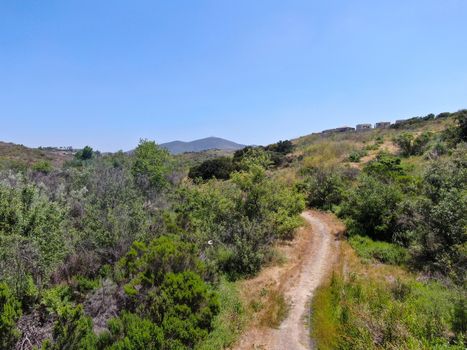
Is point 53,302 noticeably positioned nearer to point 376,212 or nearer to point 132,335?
point 132,335

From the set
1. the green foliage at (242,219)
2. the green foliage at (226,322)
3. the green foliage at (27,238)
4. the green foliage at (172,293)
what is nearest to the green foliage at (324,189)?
the green foliage at (242,219)

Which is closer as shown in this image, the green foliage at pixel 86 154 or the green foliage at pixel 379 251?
the green foliage at pixel 379 251

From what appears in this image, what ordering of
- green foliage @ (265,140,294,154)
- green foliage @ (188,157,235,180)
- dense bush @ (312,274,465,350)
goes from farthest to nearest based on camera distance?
green foliage @ (265,140,294,154) → green foliage @ (188,157,235,180) → dense bush @ (312,274,465,350)

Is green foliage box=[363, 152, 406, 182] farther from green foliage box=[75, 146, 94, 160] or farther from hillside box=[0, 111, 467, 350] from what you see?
green foliage box=[75, 146, 94, 160]

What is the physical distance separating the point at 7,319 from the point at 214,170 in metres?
26.7

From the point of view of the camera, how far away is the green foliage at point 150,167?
2111 centimetres

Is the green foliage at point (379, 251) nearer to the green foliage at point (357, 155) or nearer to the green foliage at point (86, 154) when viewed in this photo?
the green foliage at point (357, 155)

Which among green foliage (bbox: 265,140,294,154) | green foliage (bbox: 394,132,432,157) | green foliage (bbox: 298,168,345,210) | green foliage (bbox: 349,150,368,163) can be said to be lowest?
green foliage (bbox: 298,168,345,210)

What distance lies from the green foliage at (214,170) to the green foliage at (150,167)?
24.8 feet

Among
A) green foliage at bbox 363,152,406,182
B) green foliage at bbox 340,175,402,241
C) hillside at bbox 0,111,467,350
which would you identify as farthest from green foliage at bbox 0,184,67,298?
green foliage at bbox 363,152,406,182

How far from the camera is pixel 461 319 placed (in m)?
6.50

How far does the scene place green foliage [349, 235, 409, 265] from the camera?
1148 centimetres

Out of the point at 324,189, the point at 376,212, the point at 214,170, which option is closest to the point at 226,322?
the point at 376,212

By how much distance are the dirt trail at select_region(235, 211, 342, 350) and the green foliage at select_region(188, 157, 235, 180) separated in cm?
1463
